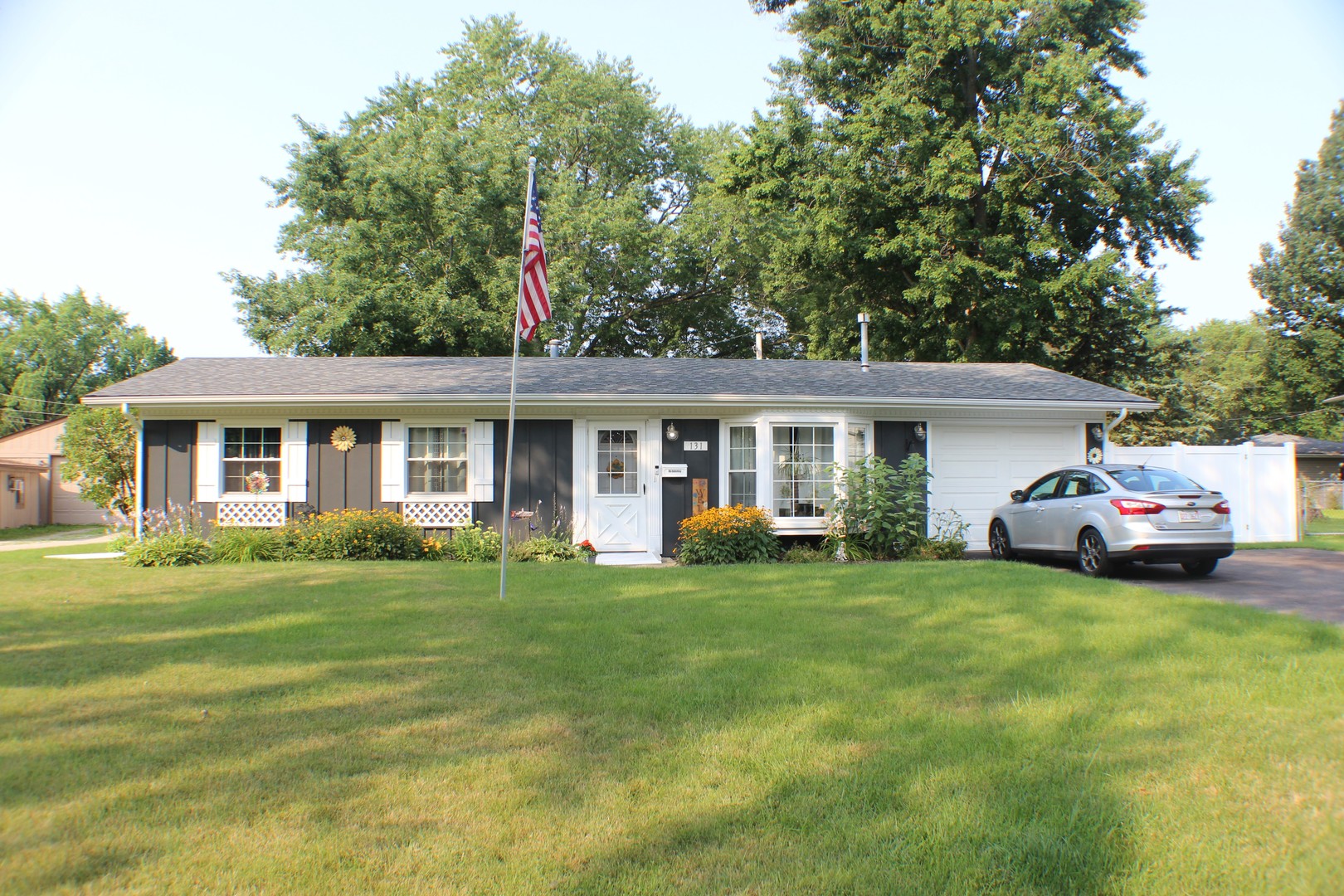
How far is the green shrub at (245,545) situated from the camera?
11.5 metres

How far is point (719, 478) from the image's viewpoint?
13133 mm

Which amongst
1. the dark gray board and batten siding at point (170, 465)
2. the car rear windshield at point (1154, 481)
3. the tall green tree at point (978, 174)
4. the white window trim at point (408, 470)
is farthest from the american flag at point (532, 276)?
the tall green tree at point (978, 174)

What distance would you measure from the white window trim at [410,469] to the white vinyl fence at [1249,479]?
453 inches

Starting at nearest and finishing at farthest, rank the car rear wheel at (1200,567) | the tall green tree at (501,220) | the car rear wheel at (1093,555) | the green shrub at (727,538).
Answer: the car rear wheel at (1093,555) → the car rear wheel at (1200,567) → the green shrub at (727,538) → the tall green tree at (501,220)

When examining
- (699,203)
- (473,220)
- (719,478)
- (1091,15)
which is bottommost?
(719,478)

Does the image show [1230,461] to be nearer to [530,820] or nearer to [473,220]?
[530,820]

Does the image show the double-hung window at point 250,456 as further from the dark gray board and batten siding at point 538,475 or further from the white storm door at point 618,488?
the white storm door at point 618,488

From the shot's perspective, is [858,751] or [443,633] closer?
[858,751]

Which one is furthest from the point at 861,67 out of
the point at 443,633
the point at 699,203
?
the point at 443,633

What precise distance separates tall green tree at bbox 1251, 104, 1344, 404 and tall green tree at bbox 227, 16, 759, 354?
21942 millimetres

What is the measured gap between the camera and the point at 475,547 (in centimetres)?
1210

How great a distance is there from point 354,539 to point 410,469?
69.7 inches

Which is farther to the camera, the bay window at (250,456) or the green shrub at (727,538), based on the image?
the bay window at (250,456)

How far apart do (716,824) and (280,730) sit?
2.48 meters
